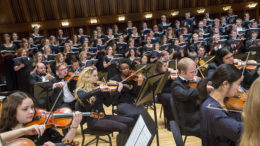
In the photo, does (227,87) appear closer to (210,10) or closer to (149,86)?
(149,86)

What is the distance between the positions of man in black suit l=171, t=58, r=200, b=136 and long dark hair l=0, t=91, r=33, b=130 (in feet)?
5.44

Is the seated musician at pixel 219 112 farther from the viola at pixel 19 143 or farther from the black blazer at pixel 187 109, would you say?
the viola at pixel 19 143

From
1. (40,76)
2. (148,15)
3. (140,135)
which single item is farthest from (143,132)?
(148,15)

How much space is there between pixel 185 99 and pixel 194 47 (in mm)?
4839

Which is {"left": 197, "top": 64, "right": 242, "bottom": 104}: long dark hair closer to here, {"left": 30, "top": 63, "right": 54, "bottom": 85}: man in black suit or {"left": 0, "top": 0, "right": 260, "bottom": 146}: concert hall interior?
{"left": 0, "top": 0, "right": 260, "bottom": 146}: concert hall interior

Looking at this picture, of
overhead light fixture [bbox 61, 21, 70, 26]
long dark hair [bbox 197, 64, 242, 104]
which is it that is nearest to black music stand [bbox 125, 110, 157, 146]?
long dark hair [bbox 197, 64, 242, 104]

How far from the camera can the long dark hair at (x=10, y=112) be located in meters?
1.86

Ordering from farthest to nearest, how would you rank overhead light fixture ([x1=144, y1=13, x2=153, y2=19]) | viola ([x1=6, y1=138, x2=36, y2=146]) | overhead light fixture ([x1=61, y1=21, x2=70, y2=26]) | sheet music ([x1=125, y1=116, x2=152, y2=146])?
overhead light fixture ([x1=144, y1=13, x2=153, y2=19]) → overhead light fixture ([x1=61, y1=21, x2=70, y2=26]) → viola ([x1=6, y1=138, x2=36, y2=146]) → sheet music ([x1=125, y1=116, x2=152, y2=146])

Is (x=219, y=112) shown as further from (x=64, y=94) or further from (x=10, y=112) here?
(x=64, y=94)

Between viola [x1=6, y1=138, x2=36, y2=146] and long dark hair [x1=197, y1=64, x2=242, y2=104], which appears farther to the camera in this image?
long dark hair [x1=197, y1=64, x2=242, y2=104]

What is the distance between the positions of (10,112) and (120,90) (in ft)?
6.32

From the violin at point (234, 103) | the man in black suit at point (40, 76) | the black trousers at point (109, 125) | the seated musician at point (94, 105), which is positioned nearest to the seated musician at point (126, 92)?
the seated musician at point (94, 105)

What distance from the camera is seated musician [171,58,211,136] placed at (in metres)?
2.59

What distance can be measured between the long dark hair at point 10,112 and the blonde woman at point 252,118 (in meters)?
1.70
